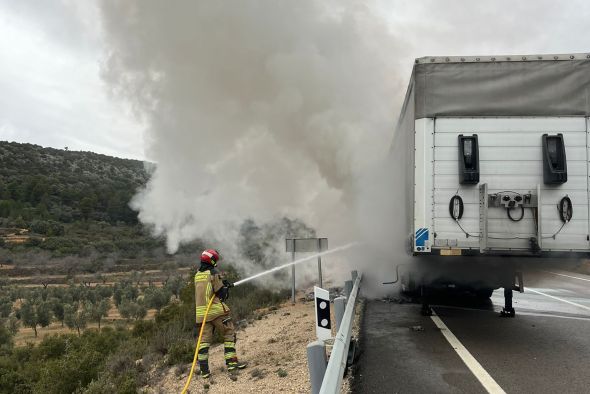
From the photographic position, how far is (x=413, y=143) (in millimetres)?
6652

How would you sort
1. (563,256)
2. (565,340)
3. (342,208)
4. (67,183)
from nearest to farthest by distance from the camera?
(563,256) → (565,340) → (342,208) → (67,183)

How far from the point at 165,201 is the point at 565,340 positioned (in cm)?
2194

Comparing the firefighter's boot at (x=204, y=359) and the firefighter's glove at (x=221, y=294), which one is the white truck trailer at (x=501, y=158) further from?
the firefighter's boot at (x=204, y=359)

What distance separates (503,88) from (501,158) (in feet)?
3.14

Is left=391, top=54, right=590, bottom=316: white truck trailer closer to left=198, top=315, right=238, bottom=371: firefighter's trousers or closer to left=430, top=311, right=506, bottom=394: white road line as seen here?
left=430, top=311, right=506, bottom=394: white road line

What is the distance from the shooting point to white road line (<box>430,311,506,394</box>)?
189 inches

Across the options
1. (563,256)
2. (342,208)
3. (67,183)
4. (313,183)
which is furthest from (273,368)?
(67,183)

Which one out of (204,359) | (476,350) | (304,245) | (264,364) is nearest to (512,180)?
(476,350)

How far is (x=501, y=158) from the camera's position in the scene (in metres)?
6.33

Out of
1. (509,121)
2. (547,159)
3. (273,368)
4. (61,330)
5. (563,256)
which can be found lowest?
(61,330)

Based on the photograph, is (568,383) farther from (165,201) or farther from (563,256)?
(165,201)

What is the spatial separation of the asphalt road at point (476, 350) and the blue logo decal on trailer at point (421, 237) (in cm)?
138

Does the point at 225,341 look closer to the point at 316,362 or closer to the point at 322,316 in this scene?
the point at 322,316

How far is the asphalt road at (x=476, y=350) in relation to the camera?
501 centimetres
